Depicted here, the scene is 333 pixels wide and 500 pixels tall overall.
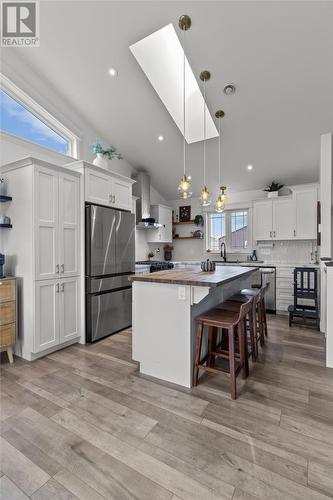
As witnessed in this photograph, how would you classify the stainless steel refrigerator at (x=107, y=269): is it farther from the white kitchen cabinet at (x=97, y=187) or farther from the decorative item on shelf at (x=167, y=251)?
the decorative item on shelf at (x=167, y=251)

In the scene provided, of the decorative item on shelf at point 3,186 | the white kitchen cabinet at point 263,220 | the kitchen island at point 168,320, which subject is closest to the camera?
the kitchen island at point 168,320

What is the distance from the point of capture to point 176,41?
3.13m

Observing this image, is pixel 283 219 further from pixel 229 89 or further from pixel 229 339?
pixel 229 339

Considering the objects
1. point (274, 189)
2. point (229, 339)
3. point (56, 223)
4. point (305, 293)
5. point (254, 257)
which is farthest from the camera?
point (254, 257)

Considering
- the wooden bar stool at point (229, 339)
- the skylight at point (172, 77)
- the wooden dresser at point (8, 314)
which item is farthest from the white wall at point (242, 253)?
the wooden dresser at point (8, 314)

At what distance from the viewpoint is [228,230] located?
19.4 feet

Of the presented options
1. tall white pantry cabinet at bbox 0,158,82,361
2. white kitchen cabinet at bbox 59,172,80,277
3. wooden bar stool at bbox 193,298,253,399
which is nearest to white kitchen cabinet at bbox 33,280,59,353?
tall white pantry cabinet at bbox 0,158,82,361

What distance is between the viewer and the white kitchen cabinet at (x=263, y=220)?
501cm

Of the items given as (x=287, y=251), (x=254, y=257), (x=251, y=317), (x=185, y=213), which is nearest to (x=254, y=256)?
(x=254, y=257)

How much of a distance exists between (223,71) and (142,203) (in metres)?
2.91

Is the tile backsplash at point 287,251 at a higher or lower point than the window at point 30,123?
lower

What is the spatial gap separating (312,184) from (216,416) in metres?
4.59

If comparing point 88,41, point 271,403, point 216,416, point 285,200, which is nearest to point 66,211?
point 88,41

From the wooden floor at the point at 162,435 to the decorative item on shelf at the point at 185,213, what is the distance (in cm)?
441
